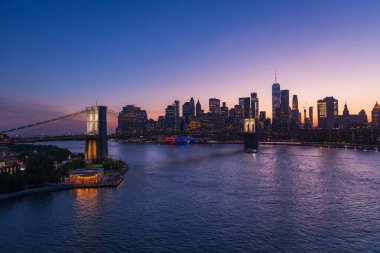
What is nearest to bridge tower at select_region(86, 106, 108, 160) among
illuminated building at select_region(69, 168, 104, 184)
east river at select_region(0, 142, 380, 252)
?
illuminated building at select_region(69, 168, 104, 184)

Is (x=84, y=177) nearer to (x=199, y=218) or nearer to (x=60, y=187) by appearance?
(x=60, y=187)

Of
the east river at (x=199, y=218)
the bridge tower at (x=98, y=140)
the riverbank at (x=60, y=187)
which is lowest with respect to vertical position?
the east river at (x=199, y=218)

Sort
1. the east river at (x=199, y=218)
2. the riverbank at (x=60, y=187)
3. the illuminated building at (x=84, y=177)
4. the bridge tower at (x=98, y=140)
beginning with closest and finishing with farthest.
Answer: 1. the east river at (x=199, y=218)
2. the riverbank at (x=60, y=187)
3. the illuminated building at (x=84, y=177)
4. the bridge tower at (x=98, y=140)

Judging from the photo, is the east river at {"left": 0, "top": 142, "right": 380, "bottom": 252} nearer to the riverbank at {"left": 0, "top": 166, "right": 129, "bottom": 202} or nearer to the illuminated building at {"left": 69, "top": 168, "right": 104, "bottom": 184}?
the riverbank at {"left": 0, "top": 166, "right": 129, "bottom": 202}

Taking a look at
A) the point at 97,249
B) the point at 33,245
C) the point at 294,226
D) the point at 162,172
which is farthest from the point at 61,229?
the point at 162,172

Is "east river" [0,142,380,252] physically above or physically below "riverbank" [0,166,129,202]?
below

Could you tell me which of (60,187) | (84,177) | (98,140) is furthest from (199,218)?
(98,140)

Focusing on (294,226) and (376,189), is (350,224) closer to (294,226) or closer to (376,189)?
(294,226)

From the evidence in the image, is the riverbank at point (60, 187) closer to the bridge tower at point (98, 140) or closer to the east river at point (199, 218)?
the east river at point (199, 218)

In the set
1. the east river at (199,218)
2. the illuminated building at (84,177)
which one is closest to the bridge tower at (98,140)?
the illuminated building at (84,177)
